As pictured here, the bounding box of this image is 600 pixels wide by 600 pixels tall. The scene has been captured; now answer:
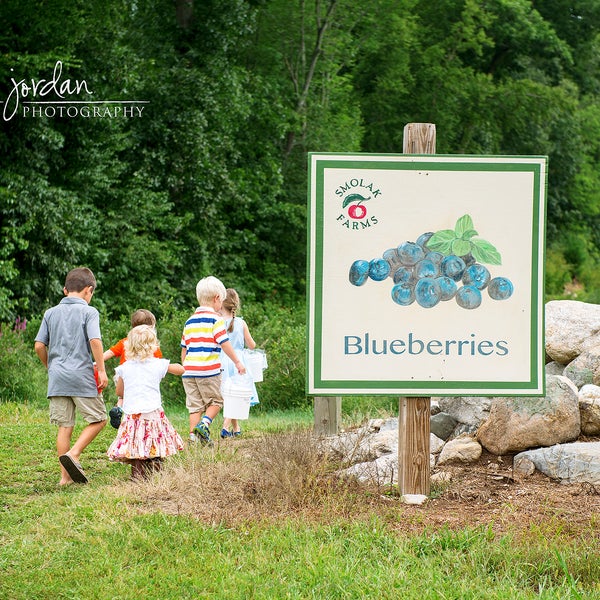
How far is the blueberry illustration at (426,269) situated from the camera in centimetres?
630

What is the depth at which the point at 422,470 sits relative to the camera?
6191 mm

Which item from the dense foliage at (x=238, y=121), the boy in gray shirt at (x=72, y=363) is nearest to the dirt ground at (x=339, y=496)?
the boy in gray shirt at (x=72, y=363)

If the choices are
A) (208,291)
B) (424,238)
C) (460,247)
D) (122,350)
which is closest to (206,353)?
(208,291)

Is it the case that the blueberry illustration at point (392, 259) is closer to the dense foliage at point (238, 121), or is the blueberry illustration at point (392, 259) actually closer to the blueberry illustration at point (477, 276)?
the blueberry illustration at point (477, 276)

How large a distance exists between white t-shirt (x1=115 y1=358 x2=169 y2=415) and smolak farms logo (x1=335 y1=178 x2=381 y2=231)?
2.12m

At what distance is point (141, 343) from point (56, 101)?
13421 millimetres

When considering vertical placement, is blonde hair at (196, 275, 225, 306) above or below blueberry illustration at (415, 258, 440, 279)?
below

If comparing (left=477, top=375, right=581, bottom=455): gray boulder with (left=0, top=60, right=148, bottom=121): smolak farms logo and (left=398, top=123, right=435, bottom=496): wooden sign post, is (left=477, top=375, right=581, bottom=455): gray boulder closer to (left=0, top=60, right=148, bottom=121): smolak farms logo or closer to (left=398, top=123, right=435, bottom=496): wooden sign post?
(left=398, top=123, right=435, bottom=496): wooden sign post

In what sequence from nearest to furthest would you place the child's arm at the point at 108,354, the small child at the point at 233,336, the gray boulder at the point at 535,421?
the gray boulder at the point at 535,421, the child's arm at the point at 108,354, the small child at the point at 233,336

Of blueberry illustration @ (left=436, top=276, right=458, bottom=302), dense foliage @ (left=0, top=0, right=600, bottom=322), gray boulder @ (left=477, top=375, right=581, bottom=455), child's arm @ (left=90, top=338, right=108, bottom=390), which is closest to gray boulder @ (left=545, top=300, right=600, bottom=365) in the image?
gray boulder @ (left=477, top=375, right=581, bottom=455)

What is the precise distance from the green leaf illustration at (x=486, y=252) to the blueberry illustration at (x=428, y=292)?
1.09ft

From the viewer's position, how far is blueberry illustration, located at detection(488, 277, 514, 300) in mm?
6332

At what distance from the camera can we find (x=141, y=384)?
293 inches

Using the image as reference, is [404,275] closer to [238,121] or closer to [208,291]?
[208,291]
